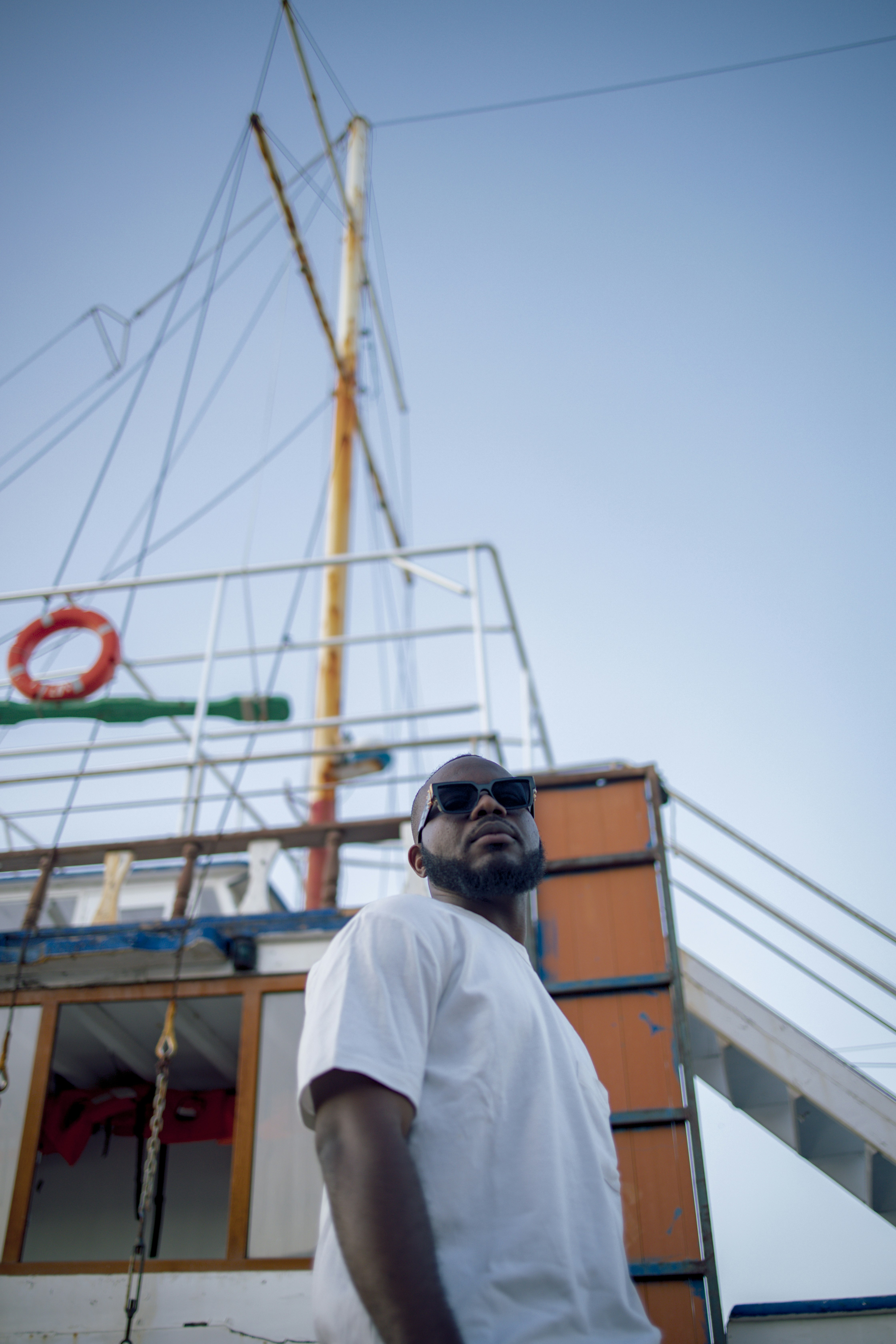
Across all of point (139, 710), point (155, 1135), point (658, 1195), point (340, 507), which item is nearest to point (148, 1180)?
point (155, 1135)

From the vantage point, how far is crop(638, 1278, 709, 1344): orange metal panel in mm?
3732

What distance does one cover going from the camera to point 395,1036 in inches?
53.7

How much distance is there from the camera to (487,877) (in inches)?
71.4

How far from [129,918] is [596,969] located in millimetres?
6953

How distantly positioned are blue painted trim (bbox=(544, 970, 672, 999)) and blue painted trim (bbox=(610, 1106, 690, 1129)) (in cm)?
54

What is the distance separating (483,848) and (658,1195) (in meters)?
2.96

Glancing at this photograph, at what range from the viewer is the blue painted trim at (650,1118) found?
13.5ft

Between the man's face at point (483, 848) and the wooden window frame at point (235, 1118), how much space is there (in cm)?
319

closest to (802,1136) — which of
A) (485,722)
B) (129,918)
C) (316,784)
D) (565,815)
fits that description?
(565,815)

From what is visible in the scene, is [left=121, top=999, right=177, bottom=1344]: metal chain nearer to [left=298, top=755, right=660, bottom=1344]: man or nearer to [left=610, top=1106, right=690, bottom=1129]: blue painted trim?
[left=610, top=1106, right=690, bottom=1129]: blue painted trim

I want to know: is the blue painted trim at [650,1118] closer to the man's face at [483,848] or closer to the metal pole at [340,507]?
the metal pole at [340,507]

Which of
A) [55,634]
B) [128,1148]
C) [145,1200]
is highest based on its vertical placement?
[55,634]

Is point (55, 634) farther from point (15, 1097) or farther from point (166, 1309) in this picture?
point (166, 1309)

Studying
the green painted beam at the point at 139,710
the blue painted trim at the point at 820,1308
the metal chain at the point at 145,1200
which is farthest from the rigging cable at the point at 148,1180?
the green painted beam at the point at 139,710
